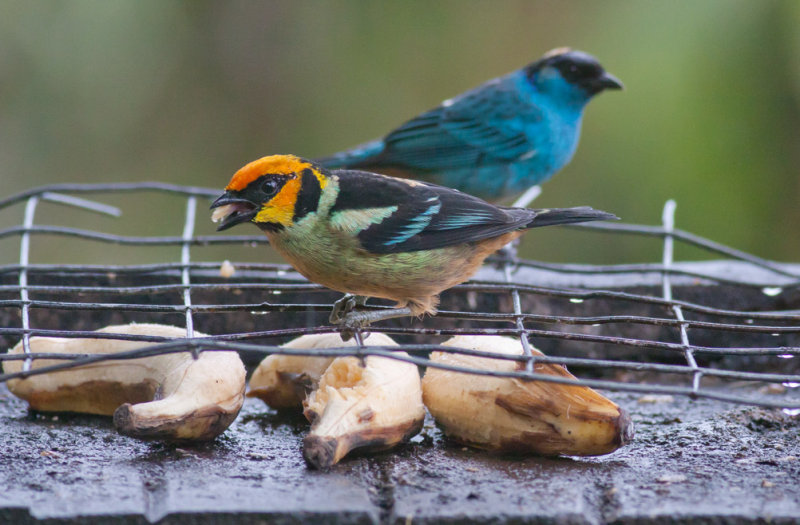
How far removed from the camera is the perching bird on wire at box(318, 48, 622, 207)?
15.9 ft

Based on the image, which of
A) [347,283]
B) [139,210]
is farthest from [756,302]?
[139,210]

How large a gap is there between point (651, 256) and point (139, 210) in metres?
3.47

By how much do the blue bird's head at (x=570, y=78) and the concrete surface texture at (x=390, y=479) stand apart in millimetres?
2782

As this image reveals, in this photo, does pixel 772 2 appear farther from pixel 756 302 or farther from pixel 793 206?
pixel 756 302

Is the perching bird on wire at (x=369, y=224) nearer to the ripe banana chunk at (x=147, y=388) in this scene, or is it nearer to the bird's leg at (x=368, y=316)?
the bird's leg at (x=368, y=316)

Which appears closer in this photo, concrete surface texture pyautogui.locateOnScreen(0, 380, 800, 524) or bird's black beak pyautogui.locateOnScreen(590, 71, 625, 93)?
concrete surface texture pyautogui.locateOnScreen(0, 380, 800, 524)

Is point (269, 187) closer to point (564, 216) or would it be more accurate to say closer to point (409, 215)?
point (409, 215)

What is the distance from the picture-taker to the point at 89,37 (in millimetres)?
5926

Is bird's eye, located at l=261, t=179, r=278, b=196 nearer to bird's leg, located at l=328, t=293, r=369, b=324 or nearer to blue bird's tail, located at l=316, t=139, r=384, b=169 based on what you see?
bird's leg, located at l=328, t=293, r=369, b=324

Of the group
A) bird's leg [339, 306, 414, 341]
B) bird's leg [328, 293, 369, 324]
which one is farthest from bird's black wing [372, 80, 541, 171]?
bird's leg [339, 306, 414, 341]

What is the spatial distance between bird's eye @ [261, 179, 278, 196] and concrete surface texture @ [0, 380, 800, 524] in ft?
2.08

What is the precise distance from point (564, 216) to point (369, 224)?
61 cm

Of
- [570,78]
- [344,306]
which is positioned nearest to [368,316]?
[344,306]

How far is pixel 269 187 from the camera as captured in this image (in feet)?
8.90
